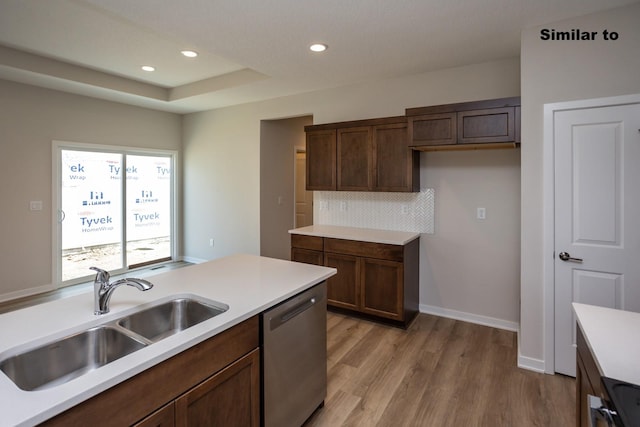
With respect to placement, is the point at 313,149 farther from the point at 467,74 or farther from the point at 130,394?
the point at 130,394

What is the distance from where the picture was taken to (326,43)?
2910 millimetres

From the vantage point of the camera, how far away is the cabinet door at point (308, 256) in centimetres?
376

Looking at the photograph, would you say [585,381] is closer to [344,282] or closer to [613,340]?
[613,340]

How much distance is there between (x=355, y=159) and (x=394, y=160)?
450 mm

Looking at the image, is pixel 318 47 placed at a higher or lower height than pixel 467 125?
higher

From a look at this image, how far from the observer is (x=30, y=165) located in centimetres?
430

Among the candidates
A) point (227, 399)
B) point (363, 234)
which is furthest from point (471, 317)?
point (227, 399)

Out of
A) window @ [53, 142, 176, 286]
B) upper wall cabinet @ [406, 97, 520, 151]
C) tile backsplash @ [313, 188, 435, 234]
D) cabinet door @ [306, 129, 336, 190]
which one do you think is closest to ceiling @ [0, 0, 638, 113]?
upper wall cabinet @ [406, 97, 520, 151]

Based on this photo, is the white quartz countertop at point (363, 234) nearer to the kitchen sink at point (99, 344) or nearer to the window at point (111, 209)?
the kitchen sink at point (99, 344)

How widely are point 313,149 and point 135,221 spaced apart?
344 centimetres

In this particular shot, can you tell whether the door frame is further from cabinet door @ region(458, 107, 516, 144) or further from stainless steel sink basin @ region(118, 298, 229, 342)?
stainless steel sink basin @ region(118, 298, 229, 342)

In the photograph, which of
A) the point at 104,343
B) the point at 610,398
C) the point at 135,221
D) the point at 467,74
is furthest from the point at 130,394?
the point at 135,221

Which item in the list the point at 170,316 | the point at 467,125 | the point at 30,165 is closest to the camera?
the point at 170,316

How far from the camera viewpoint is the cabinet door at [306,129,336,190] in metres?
3.91
